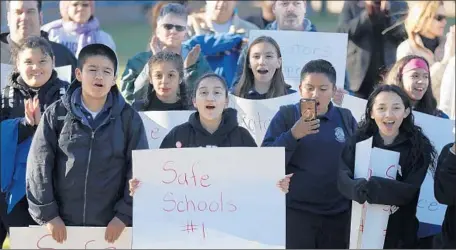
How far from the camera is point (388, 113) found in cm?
532

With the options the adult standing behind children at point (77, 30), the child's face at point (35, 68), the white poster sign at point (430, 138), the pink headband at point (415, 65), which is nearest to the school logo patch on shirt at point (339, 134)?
the white poster sign at point (430, 138)

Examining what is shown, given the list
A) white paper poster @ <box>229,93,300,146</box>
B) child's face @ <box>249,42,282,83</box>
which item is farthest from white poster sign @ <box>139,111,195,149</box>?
child's face @ <box>249,42,282,83</box>

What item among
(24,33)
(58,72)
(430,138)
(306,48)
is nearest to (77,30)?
(24,33)

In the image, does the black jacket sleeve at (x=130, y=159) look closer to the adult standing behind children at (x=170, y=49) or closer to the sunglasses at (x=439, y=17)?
the adult standing behind children at (x=170, y=49)

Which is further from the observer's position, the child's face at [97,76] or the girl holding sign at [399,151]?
the girl holding sign at [399,151]

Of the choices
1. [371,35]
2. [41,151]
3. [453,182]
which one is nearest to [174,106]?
[41,151]

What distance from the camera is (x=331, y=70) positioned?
18.3ft

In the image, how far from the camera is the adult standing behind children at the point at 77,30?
27.1 ft

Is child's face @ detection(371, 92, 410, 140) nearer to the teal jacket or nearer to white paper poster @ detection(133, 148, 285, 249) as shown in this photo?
white paper poster @ detection(133, 148, 285, 249)

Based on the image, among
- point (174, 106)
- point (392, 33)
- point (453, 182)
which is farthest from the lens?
point (392, 33)

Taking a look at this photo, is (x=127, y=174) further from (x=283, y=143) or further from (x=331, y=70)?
(x=331, y=70)

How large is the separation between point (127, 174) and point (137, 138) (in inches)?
7.7

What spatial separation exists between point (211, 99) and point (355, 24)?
3511mm

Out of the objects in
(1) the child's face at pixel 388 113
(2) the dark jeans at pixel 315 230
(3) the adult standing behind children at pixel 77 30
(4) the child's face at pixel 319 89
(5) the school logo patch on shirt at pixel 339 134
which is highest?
(3) the adult standing behind children at pixel 77 30
